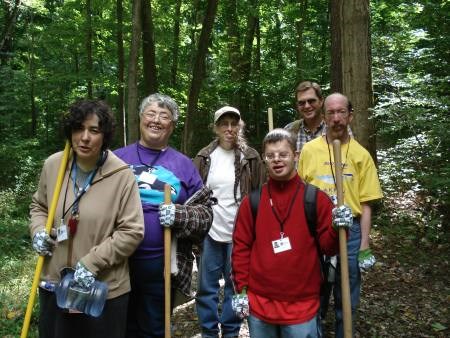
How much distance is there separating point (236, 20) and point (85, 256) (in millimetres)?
14065

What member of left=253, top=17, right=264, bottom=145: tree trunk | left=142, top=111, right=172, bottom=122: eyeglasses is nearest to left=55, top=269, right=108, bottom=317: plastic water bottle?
left=142, top=111, right=172, bottom=122: eyeglasses

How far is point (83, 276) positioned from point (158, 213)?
725mm

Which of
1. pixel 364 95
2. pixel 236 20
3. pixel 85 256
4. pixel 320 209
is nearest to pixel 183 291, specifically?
pixel 85 256

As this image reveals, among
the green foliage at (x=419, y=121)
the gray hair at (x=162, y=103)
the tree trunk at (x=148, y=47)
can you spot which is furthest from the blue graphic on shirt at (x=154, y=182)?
the tree trunk at (x=148, y=47)

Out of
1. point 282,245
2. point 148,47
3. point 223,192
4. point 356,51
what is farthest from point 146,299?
point 148,47

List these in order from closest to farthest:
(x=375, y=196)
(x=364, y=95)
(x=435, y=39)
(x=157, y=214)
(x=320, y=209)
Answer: (x=320, y=209) → (x=157, y=214) → (x=375, y=196) → (x=364, y=95) → (x=435, y=39)

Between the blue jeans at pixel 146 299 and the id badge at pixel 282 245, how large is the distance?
32.6 inches

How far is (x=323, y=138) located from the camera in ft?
11.2

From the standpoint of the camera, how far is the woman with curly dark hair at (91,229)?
2525 millimetres

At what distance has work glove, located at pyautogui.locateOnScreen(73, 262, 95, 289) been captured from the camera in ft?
7.89

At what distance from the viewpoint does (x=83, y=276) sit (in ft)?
7.89

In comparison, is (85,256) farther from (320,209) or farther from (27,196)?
(27,196)

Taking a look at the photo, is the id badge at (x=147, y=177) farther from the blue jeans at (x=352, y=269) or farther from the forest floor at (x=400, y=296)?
the forest floor at (x=400, y=296)

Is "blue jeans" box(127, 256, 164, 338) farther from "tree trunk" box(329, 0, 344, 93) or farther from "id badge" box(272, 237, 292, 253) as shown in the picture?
"tree trunk" box(329, 0, 344, 93)
